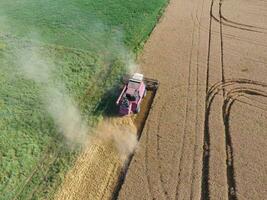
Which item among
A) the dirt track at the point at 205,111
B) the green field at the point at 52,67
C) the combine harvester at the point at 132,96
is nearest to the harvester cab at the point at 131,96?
the combine harvester at the point at 132,96

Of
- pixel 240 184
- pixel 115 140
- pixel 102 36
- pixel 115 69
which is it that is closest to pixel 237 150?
Answer: pixel 240 184

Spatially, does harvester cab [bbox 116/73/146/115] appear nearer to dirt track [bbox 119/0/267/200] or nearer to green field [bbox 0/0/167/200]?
dirt track [bbox 119/0/267/200]

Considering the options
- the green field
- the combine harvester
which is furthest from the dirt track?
the green field

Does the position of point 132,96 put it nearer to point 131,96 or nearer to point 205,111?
point 131,96

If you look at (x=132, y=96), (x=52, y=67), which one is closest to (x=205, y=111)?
(x=132, y=96)

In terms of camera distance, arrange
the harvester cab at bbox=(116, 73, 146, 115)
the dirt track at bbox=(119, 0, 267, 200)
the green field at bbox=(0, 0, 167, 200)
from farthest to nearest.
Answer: the harvester cab at bbox=(116, 73, 146, 115)
the green field at bbox=(0, 0, 167, 200)
the dirt track at bbox=(119, 0, 267, 200)

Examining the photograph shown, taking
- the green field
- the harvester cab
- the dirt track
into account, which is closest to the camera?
the dirt track

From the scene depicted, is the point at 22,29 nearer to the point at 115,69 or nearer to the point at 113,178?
the point at 115,69
